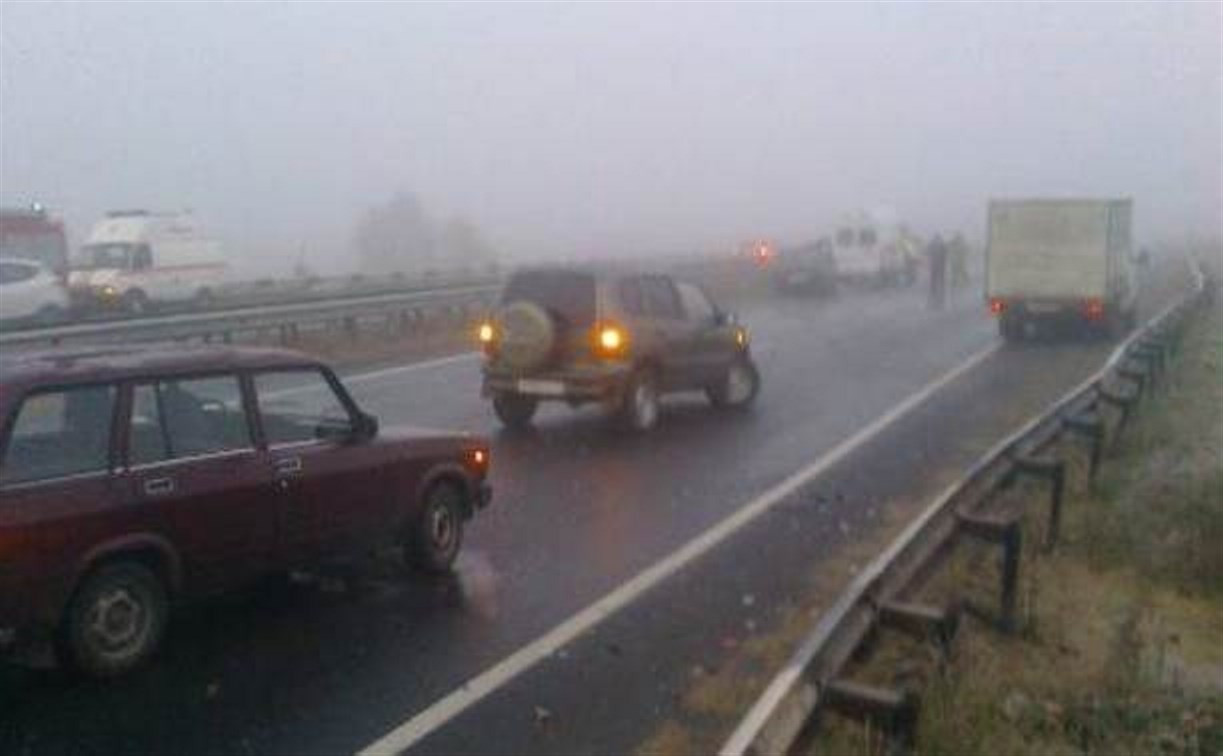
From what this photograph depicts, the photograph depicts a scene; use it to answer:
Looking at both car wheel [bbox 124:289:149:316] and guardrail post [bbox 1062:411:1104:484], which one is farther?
car wheel [bbox 124:289:149:316]

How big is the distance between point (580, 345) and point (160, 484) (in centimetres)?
951

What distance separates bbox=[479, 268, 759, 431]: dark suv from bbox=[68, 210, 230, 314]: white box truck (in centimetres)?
1953

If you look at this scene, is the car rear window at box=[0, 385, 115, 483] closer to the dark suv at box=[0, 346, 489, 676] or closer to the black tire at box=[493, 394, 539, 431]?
the dark suv at box=[0, 346, 489, 676]

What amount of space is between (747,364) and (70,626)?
1339 centimetres

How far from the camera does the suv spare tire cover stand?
17.1 metres

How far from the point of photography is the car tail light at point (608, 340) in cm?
1736

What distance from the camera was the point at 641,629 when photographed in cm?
909

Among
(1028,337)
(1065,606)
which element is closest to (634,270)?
(1065,606)

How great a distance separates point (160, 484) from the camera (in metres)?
8.07

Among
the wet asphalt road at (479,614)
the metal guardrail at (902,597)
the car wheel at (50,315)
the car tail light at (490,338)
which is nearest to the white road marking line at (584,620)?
the wet asphalt road at (479,614)

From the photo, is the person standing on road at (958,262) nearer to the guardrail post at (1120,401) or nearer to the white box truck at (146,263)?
the white box truck at (146,263)

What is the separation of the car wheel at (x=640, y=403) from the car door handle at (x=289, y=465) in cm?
876

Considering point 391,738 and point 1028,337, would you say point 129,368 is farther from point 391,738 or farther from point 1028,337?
point 1028,337

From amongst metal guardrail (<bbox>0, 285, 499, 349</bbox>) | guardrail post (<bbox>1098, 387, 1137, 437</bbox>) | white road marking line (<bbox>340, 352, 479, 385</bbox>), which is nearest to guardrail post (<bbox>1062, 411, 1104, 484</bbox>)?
guardrail post (<bbox>1098, 387, 1137, 437</bbox>)
